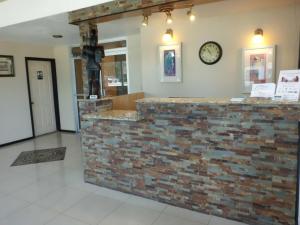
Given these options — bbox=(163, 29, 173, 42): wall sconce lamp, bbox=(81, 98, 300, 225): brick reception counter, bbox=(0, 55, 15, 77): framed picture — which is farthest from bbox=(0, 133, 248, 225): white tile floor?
bbox=(163, 29, 173, 42): wall sconce lamp

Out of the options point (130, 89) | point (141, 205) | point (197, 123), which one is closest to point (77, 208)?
point (141, 205)

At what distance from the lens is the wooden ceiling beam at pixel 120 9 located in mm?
2607

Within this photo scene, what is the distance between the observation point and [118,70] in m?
5.53

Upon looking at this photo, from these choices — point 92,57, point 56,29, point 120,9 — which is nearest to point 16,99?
point 56,29

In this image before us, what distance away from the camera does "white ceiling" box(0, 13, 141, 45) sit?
12.1 feet

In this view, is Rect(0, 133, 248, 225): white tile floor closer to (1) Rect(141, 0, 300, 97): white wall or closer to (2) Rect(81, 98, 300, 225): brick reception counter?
(2) Rect(81, 98, 300, 225): brick reception counter

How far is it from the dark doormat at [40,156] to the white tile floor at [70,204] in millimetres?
372

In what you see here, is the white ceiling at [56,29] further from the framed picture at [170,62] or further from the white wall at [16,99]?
the framed picture at [170,62]

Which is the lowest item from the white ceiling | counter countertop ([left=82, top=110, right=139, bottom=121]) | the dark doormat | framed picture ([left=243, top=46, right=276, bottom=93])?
the dark doormat

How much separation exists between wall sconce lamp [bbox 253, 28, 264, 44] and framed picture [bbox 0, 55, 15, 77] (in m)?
5.07

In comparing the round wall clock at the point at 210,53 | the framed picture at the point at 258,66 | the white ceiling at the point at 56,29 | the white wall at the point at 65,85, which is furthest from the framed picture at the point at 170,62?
the white wall at the point at 65,85

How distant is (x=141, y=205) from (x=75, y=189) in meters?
1.01

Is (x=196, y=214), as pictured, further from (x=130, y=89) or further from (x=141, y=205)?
(x=130, y=89)

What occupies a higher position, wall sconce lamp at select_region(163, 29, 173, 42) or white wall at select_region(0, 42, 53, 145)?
wall sconce lamp at select_region(163, 29, 173, 42)
